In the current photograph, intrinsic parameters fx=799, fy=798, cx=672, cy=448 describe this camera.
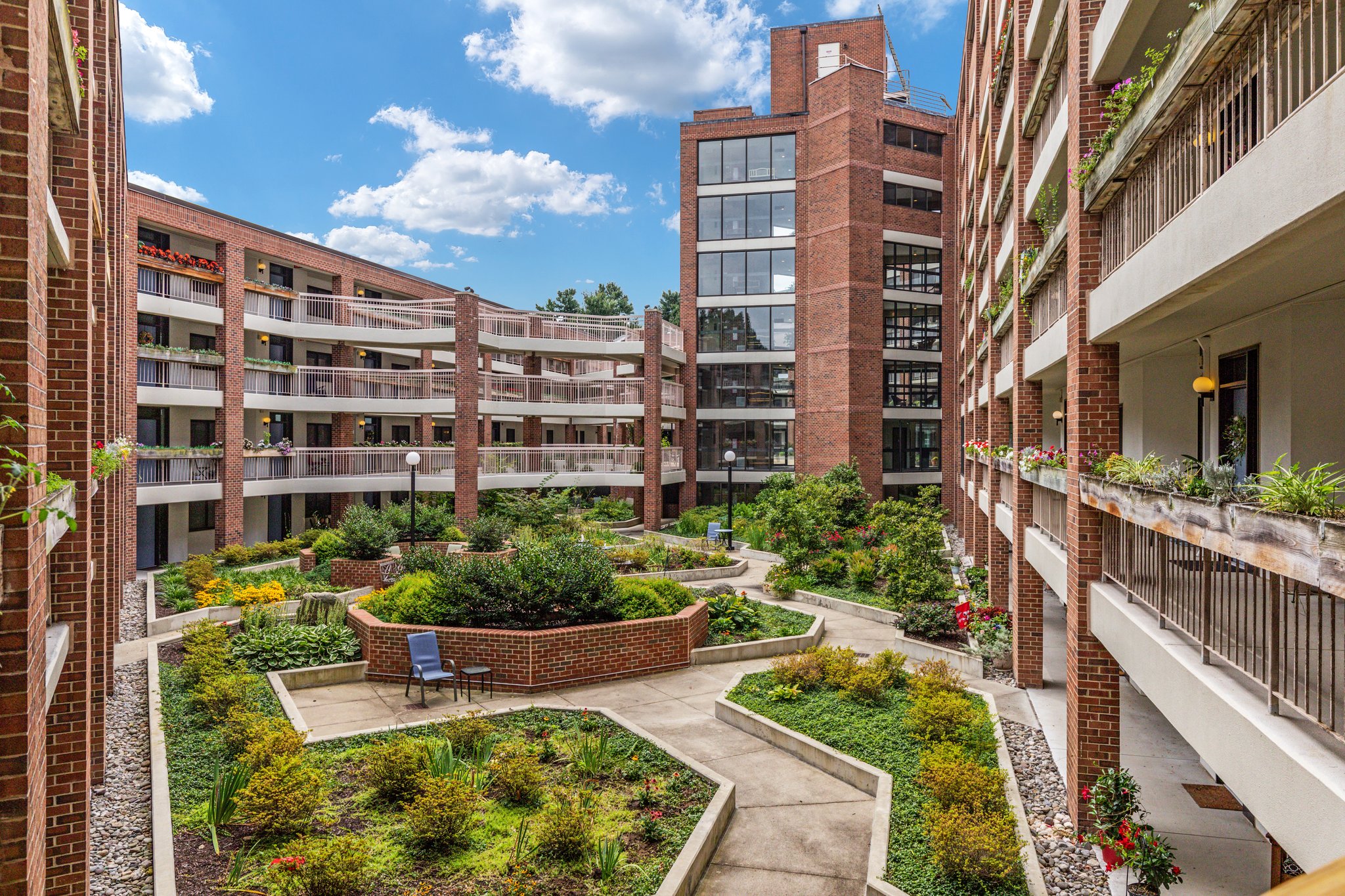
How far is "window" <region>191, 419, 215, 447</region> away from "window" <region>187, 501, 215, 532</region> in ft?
6.64

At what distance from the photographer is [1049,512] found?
11883mm

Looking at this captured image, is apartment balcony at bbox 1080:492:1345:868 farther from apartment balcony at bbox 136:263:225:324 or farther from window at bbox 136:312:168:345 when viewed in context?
window at bbox 136:312:168:345

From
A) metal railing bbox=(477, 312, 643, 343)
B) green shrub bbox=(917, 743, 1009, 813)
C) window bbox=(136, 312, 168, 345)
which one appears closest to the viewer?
green shrub bbox=(917, 743, 1009, 813)

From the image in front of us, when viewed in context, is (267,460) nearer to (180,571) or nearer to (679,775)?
(180,571)

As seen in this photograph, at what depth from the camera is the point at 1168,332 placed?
9078 mm

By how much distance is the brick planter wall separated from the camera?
13.4 metres

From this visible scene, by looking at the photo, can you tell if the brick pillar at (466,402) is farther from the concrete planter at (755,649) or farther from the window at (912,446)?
the window at (912,446)

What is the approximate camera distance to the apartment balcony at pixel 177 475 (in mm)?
23297

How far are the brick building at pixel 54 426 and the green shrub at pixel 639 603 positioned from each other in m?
7.93

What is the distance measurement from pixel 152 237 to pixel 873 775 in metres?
26.6

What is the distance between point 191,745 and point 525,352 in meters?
23.9

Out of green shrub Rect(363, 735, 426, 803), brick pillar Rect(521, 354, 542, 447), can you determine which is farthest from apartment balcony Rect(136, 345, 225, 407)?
green shrub Rect(363, 735, 426, 803)

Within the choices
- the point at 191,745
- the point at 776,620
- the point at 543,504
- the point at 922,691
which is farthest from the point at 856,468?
the point at 191,745

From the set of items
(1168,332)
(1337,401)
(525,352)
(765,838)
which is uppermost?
(525,352)
